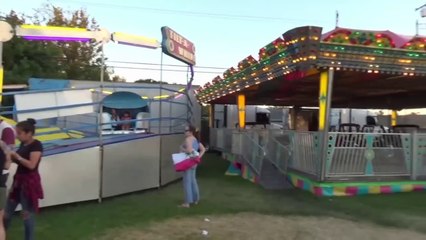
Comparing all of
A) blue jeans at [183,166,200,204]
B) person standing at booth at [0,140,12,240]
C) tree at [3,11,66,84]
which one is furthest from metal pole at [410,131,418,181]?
tree at [3,11,66,84]

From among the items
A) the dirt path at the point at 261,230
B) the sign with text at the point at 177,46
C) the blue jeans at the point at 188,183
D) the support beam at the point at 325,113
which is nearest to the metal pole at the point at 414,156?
the support beam at the point at 325,113

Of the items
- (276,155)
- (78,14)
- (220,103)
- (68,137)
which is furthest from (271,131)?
(78,14)

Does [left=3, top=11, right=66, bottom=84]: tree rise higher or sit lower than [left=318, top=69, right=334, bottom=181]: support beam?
higher

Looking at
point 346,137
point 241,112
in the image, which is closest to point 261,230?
point 346,137

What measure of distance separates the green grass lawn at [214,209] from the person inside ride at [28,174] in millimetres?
1192

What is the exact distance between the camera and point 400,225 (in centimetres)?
778

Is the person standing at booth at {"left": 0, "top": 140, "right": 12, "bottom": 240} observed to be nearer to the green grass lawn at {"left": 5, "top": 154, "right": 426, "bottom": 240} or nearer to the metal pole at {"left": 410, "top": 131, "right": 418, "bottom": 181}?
the green grass lawn at {"left": 5, "top": 154, "right": 426, "bottom": 240}

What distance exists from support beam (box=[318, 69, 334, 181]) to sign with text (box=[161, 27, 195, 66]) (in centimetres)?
357

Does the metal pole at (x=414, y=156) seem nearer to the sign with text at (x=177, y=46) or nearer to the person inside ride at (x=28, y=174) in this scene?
the sign with text at (x=177, y=46)

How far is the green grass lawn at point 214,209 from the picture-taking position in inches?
294

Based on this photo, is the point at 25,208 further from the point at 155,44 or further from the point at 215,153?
the point at 215,153

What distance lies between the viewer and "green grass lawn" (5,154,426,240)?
24.5ft

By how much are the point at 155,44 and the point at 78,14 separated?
97.2ft

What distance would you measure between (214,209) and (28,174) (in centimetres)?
408
